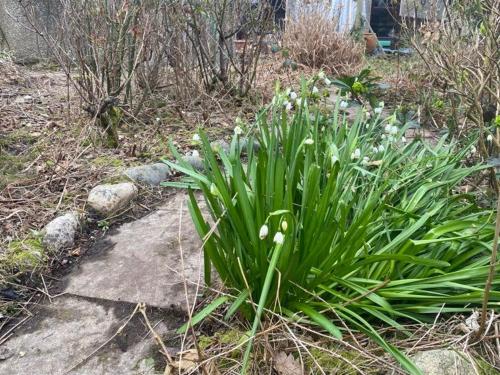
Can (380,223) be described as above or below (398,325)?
above

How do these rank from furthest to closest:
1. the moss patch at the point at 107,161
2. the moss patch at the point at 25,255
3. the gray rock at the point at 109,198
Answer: the moss patch at the point at 107,161 < the gray rock at the point at 109,198 < the moss patch at the point at 25,255

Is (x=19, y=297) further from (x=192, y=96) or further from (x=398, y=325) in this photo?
(x=192, y=96)

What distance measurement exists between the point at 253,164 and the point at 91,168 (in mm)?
1710

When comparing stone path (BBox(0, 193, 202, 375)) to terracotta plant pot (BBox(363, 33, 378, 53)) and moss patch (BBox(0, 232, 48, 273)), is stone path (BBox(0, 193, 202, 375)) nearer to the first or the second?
moss patch (BBox(0, 232, 48, 273))

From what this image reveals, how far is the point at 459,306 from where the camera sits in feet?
7.15

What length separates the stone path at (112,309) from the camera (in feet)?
7.16

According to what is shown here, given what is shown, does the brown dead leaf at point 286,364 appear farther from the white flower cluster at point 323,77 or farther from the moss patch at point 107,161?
the moss patch at point 107,161

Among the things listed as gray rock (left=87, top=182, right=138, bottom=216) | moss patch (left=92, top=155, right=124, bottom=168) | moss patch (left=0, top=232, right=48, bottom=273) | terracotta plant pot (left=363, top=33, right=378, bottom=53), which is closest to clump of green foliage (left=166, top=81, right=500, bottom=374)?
moss patch (left=0, top=232, right=48, bottom=273)

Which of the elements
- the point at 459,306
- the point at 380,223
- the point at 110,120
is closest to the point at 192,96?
the point at 110,120

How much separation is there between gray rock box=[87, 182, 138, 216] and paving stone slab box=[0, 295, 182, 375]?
0.88m

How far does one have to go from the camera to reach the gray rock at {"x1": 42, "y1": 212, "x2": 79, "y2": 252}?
2.96 m

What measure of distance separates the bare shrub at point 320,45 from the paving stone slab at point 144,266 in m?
5.62

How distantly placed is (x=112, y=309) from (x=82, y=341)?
9.4 inches

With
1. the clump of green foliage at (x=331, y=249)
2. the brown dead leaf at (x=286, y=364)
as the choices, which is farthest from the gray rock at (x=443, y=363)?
the brown dead leaf at (x=286, y=364)
